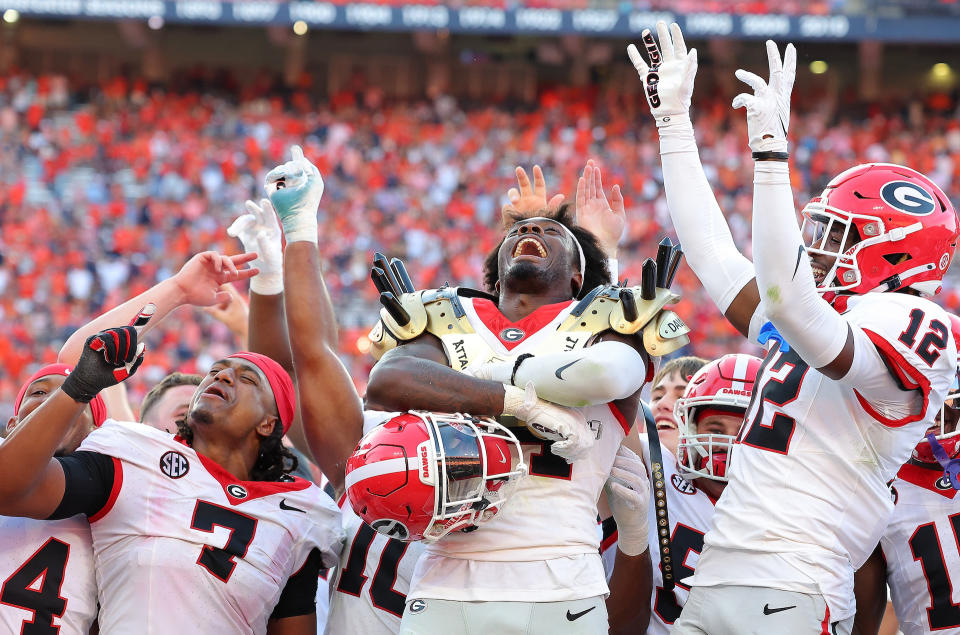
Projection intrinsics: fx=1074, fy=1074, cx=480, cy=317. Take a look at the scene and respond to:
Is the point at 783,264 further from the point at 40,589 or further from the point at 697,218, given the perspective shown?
the point at 40,589

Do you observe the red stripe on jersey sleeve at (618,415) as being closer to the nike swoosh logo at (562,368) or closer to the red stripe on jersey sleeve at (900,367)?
the nike swoosh logo at (562,368)

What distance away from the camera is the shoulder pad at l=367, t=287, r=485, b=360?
3.21 meters

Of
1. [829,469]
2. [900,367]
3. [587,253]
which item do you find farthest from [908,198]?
[587,253]

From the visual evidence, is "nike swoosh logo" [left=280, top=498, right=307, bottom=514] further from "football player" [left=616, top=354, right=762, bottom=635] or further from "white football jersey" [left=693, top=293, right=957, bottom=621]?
"white football jersey" [left=693, top=293, right=957, bottom=621]

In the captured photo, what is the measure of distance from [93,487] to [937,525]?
Result: 2.74m

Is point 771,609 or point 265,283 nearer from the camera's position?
point 771,609

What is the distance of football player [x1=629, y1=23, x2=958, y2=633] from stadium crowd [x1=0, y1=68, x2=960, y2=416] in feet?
32.1

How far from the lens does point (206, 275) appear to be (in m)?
4.20

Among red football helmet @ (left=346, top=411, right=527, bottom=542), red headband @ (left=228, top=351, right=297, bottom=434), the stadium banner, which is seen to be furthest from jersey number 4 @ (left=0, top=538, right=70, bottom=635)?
the stadium banner

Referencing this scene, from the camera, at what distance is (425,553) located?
309 centimetres

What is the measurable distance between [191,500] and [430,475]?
1031mm

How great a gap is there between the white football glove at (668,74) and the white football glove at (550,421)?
88 centimetres

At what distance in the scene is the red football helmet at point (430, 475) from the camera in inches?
108

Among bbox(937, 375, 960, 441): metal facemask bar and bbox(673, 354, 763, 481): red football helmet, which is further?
bbox(673, 354, 763, 481): red football helmet
